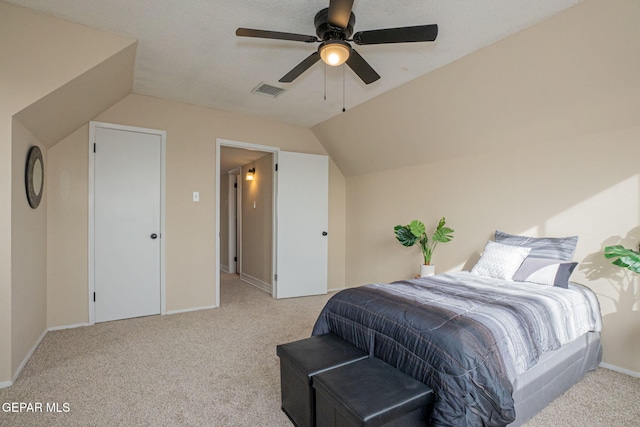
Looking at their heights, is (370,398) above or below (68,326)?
above

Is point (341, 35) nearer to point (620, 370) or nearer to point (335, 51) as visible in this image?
point (335, 51)

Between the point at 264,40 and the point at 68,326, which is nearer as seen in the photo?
the point at 264,40

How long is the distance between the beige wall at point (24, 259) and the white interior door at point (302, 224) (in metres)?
2.60

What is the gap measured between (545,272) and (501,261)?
367 mm

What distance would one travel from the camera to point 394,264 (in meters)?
4.55

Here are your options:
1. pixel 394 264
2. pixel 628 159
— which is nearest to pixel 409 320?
pixel 628 159

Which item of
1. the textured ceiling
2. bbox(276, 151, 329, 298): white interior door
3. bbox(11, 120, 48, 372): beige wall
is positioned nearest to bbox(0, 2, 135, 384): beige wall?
bbox(11, 120, 48, 372): beige wall

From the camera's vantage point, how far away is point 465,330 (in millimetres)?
1624

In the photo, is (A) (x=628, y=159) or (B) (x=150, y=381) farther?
(A) (x=628, y=159)

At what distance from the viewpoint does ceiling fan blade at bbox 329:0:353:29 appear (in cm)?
171

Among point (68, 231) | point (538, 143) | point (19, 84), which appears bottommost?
point (68, 231)

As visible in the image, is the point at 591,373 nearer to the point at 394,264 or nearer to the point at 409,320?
the point at 409,320

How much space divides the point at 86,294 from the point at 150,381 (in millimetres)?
1760

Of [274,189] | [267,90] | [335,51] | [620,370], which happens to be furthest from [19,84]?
[620,370]
